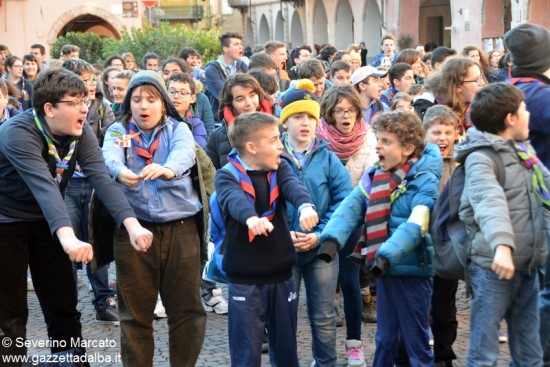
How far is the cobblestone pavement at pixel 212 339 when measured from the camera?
6580 mm

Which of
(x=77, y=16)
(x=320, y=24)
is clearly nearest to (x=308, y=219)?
(x=77, y=16)

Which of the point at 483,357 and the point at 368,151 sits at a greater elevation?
the point at 368,151

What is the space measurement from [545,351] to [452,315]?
0.70m

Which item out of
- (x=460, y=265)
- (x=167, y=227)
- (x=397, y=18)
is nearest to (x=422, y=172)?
(x=460, y=265)

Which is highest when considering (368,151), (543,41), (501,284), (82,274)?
(543,41)

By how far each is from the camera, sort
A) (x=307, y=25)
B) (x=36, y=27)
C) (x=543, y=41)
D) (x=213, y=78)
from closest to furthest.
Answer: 1. (x=543, y=41)
2. (x=213, y=78)
3. (x=36, y=27)
4. (x=307, y=25)

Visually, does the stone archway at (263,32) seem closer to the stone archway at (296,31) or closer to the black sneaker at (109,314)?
the stone archway at (296,31)

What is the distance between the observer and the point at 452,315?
6160 mm

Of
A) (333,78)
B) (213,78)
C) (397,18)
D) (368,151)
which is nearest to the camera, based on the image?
(368,151)

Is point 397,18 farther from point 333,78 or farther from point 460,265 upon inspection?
point 460,265

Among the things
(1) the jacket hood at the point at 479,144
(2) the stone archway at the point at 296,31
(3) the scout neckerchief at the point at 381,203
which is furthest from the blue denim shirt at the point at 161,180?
(2) the stone archway at the point at 296,31

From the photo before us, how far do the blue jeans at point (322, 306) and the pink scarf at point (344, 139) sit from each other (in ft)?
3.37

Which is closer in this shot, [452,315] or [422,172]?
[422,172]

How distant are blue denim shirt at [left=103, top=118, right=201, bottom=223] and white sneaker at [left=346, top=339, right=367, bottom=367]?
1.45 meters
